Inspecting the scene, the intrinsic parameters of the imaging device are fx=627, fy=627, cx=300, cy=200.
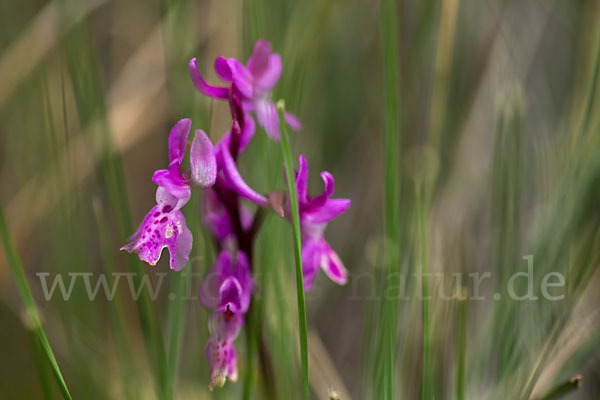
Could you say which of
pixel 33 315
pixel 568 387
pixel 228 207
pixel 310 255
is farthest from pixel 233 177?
pixel 568 387

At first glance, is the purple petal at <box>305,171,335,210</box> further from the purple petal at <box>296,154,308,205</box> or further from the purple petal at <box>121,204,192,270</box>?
the purple petal at <box>121,204,192,270</box>

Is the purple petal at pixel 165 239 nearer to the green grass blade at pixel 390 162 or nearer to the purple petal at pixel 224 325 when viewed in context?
the purple petal at pixel 224 325

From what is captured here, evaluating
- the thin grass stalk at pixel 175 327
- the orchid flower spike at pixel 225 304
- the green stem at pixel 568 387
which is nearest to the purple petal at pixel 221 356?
the orchid flower spike at pixel 225 304

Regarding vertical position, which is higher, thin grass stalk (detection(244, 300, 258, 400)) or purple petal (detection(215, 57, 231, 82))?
purple petal (detection(215, 57, 231, 82))

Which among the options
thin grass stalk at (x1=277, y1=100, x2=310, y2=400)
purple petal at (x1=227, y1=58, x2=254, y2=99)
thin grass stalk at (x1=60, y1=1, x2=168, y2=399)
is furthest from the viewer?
thin grass stalk at (x1=60, y1=1, x2=168, y2=399)

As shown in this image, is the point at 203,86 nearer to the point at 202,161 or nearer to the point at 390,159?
the point at 202,161

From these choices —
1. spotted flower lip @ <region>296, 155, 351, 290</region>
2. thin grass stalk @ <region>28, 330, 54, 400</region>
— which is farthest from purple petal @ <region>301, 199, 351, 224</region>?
thin grass stalk @ <region>28, 330, 54, 400</region>
